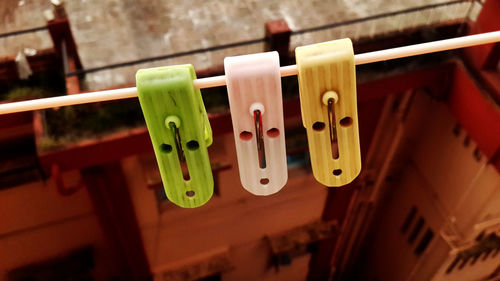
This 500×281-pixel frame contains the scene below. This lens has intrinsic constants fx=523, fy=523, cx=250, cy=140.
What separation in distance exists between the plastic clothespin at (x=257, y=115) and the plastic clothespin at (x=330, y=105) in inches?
4.0

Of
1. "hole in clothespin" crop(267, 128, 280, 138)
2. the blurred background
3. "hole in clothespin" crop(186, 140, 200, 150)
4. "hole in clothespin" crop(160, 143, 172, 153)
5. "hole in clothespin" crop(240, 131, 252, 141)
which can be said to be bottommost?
"hole in clothespin" crop(267, 128, 280, 138)

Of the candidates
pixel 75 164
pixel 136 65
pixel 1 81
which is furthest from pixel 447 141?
pixel 1 81

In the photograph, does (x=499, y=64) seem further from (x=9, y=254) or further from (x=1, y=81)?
(x=9, y=254)

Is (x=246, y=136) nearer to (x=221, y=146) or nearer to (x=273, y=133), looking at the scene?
(x=273, y=133)

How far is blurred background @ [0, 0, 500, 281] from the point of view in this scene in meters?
3.64

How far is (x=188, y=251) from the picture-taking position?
5426mm

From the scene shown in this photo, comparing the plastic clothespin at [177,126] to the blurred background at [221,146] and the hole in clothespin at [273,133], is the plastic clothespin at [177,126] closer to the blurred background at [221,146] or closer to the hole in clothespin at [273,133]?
the hole in clothespin at [273,133]

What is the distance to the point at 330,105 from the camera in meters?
1.93

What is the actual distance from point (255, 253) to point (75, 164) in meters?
2.93

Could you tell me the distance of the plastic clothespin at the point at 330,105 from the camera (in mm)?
1784

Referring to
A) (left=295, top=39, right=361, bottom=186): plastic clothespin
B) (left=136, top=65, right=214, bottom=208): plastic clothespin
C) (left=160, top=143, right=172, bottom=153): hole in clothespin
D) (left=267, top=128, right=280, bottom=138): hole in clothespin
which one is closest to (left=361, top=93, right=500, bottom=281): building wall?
(left=295, top=39, right=361, bottom=186): plastic clothespin

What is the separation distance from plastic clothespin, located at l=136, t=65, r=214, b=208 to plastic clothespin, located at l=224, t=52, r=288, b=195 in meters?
0.14

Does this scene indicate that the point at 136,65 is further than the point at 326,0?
No

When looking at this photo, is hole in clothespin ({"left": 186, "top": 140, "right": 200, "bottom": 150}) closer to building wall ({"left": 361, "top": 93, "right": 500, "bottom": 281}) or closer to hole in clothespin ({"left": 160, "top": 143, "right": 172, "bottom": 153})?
hole in clothespin ({"left": 160, "top": 143, "right": 172, "bottom": 153})
